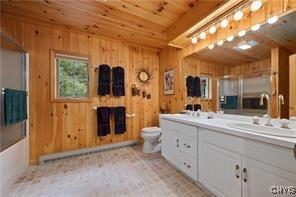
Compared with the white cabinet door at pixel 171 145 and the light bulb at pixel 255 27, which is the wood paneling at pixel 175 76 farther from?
the light bulb at pixel 255 27

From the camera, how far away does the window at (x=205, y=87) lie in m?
2.29

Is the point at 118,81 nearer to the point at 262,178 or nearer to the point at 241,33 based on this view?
the point at 241,33

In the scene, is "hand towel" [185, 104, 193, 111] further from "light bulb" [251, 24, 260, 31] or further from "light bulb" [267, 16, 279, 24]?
"light bulb" [267, 16, 279, 24]

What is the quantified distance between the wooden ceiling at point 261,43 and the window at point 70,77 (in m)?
2.30

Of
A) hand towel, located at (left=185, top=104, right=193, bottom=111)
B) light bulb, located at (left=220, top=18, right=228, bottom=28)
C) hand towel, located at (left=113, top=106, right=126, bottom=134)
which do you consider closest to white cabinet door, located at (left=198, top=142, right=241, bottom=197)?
hand towel, located at (left=185, top=104, right=193, bottom=111)

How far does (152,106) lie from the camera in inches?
147

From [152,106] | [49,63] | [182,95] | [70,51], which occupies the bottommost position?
[152,106]

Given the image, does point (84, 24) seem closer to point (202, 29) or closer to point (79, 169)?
point (202, 29)

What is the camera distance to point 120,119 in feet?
10.5

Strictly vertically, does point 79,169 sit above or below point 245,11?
below

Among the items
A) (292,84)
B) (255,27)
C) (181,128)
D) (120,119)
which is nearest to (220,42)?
(255,27)

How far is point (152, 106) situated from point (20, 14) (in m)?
2.87

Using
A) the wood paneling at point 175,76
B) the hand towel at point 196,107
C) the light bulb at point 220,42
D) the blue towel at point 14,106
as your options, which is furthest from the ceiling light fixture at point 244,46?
the blue towel at point 14,106

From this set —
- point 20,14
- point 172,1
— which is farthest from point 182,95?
point 20,14
